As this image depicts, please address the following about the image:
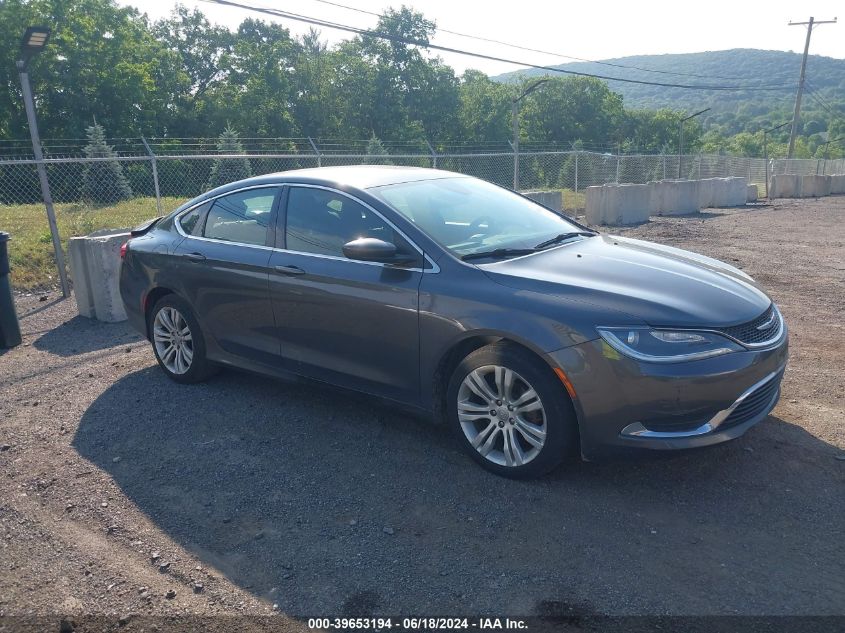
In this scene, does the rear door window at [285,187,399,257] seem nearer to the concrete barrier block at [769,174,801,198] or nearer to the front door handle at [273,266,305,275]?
the front door handle at [273,266,305,275]

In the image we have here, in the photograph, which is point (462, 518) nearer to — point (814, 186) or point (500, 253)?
point (500, 253)

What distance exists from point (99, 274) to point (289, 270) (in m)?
4.13

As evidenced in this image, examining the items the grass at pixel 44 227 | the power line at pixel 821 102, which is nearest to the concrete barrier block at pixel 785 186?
the grass at pixel 44 227

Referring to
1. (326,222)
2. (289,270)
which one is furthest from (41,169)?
(326,222)

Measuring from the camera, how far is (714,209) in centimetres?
2309

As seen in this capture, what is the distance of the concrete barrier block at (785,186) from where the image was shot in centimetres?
3078

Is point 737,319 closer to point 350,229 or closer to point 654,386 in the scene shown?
point 654,386

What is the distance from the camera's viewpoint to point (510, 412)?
12.5ft

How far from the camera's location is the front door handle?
15.1ft

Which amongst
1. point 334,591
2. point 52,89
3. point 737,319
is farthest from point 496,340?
point 52,89

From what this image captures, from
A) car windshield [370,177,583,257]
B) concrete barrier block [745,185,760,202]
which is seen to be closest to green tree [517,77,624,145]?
concrete barrier block [745,185,760,202]

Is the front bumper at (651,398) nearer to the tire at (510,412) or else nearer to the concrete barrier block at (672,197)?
the tire at (510,412)

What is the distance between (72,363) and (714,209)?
21.3m

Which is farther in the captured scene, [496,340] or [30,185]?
[30,185]
